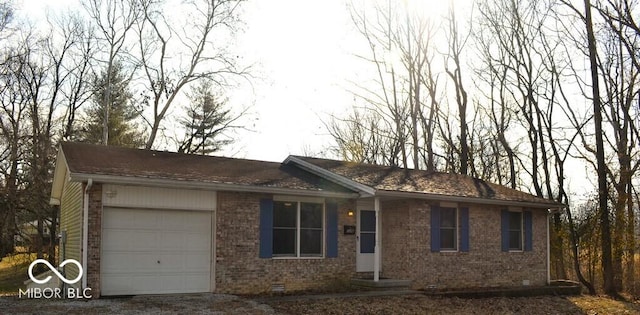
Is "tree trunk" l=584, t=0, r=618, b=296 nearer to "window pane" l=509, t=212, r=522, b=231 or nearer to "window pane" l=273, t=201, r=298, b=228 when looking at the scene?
"window pane" l=509, t=212, r=522, b=231

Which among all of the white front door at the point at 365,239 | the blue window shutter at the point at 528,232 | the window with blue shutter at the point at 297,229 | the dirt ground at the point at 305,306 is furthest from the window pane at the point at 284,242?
the blue window shutter at the point at 528,232

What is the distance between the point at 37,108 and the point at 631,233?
949 inches

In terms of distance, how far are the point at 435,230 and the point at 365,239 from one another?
71.5 inches

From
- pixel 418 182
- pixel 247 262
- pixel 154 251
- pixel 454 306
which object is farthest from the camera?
pixel 418 182

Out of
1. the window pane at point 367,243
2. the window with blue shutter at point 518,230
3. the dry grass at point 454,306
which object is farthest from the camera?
the window with blue shutter at point 518,230

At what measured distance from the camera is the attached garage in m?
12.3

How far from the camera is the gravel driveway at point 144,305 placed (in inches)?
412

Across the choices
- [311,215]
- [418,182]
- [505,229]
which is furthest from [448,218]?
[311,215]

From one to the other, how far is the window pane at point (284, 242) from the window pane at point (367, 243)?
2017 millimetres

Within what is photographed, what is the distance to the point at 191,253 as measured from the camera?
13.2 m

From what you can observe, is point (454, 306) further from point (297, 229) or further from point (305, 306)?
point (297, 229)

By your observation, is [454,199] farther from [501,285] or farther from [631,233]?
[631,233]

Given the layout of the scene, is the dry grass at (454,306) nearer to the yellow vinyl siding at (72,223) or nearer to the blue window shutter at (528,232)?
the blue window shutter at (528,232)

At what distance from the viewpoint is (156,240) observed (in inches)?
507
